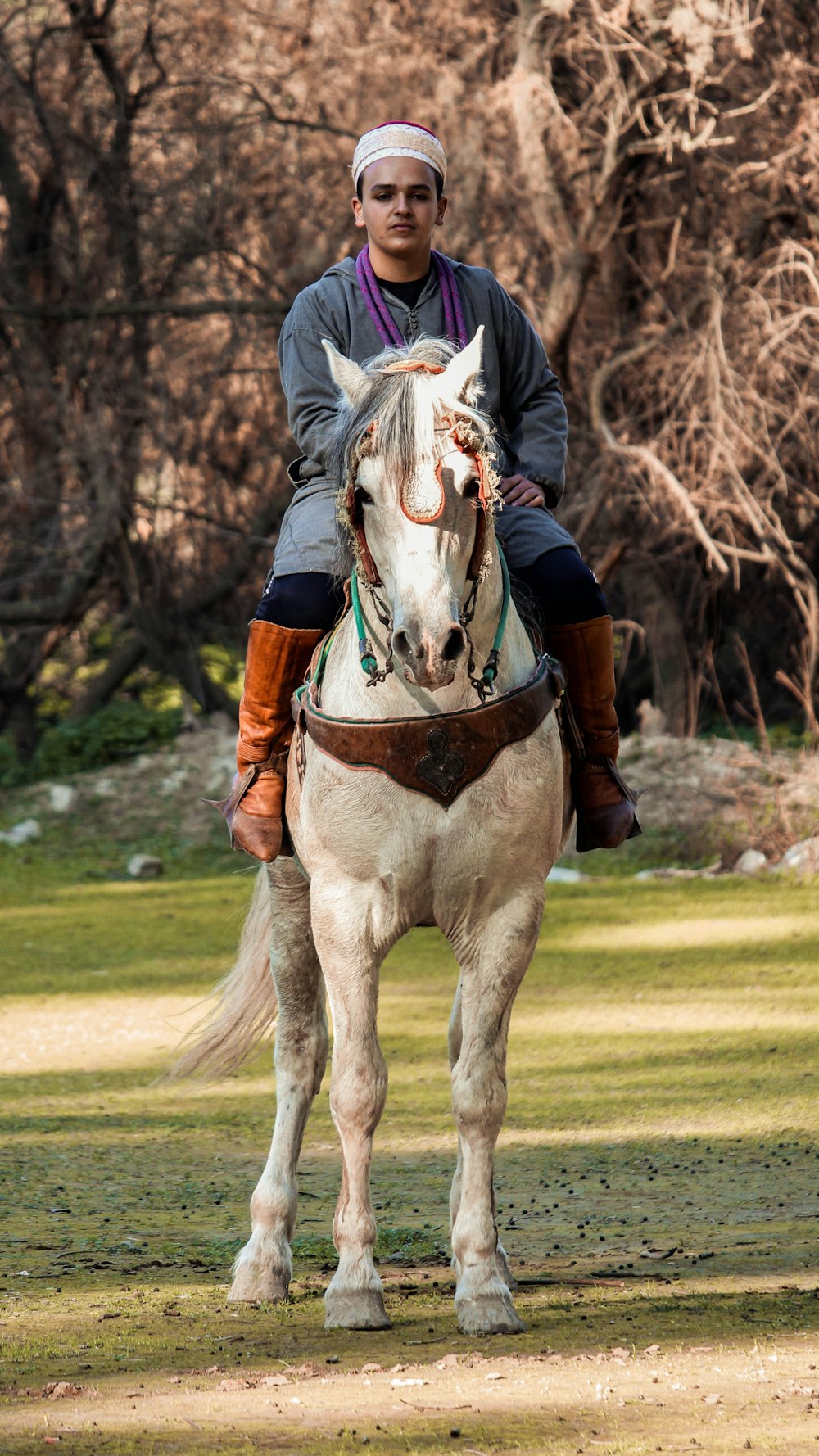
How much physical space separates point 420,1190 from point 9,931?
5.34 metres

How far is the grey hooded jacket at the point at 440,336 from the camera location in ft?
13.2

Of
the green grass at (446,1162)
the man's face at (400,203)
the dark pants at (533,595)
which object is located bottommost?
the green grass at (446,1162)

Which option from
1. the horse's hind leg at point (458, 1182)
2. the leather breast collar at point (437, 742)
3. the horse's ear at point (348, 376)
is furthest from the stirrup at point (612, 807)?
the horse's ear at point (348, 376)

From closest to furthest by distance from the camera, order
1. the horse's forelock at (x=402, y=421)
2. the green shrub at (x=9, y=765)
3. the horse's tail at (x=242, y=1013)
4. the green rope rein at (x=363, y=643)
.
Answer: the horse's forelock at (x=402, y=421), the green rope rein at (x=363, y=643), the horse's tail at (x=242, y=1013), the green shrub at (x=9, y=765)

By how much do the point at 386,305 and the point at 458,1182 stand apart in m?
2.13

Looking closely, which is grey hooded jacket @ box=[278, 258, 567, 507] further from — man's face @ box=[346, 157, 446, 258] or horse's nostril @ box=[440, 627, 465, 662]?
horse's nostril @ box=[440, 627, 465, 662]

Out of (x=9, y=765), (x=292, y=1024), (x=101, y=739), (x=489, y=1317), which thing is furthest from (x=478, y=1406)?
(x=9, y=765)

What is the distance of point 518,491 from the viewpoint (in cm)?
402

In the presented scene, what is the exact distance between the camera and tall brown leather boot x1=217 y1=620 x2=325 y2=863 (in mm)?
4016

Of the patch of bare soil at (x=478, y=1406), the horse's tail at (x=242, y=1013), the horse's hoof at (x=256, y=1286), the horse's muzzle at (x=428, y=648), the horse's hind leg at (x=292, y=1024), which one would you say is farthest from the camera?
the horse's tail at (x=242, y=1013)

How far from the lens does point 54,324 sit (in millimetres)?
14008

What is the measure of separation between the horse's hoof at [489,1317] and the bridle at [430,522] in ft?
4.23

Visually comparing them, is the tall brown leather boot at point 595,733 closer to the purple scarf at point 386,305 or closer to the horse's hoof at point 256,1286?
the purple scarf at point 386,305

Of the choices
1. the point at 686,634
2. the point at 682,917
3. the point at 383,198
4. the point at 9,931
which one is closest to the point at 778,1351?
the point at 383,198
